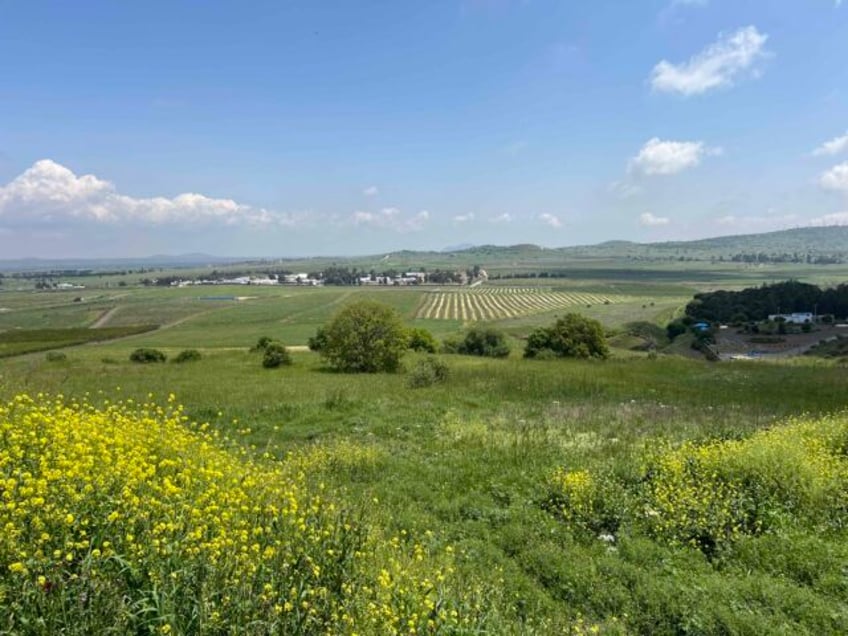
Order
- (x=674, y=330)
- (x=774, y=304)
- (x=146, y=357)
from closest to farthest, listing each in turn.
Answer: (x=146, y=357)
(x=674, y=330)
(x=774, y=304)

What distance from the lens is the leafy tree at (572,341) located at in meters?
44.9

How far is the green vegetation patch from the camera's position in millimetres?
63459

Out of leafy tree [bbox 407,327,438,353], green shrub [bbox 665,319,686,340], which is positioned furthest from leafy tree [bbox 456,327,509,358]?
green shrub [bbox 665,319,686,340]

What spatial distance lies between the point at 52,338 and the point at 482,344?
212 feet

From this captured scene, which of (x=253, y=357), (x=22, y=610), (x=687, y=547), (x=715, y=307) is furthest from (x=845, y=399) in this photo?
(x=715, y=307)

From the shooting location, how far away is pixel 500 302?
145375mm

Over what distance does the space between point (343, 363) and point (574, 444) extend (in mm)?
24864

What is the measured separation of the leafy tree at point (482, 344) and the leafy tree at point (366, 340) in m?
19.0

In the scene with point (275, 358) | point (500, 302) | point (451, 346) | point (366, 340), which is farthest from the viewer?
point (500, 302)

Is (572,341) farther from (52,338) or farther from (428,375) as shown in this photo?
(52,338)

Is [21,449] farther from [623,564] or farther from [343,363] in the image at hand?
[343,363]

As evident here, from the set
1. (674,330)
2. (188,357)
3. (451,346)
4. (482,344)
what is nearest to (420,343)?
(451,346)

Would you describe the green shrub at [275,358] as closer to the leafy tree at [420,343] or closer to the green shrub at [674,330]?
the leafy tree at [420,343]

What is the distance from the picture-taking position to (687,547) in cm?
779
